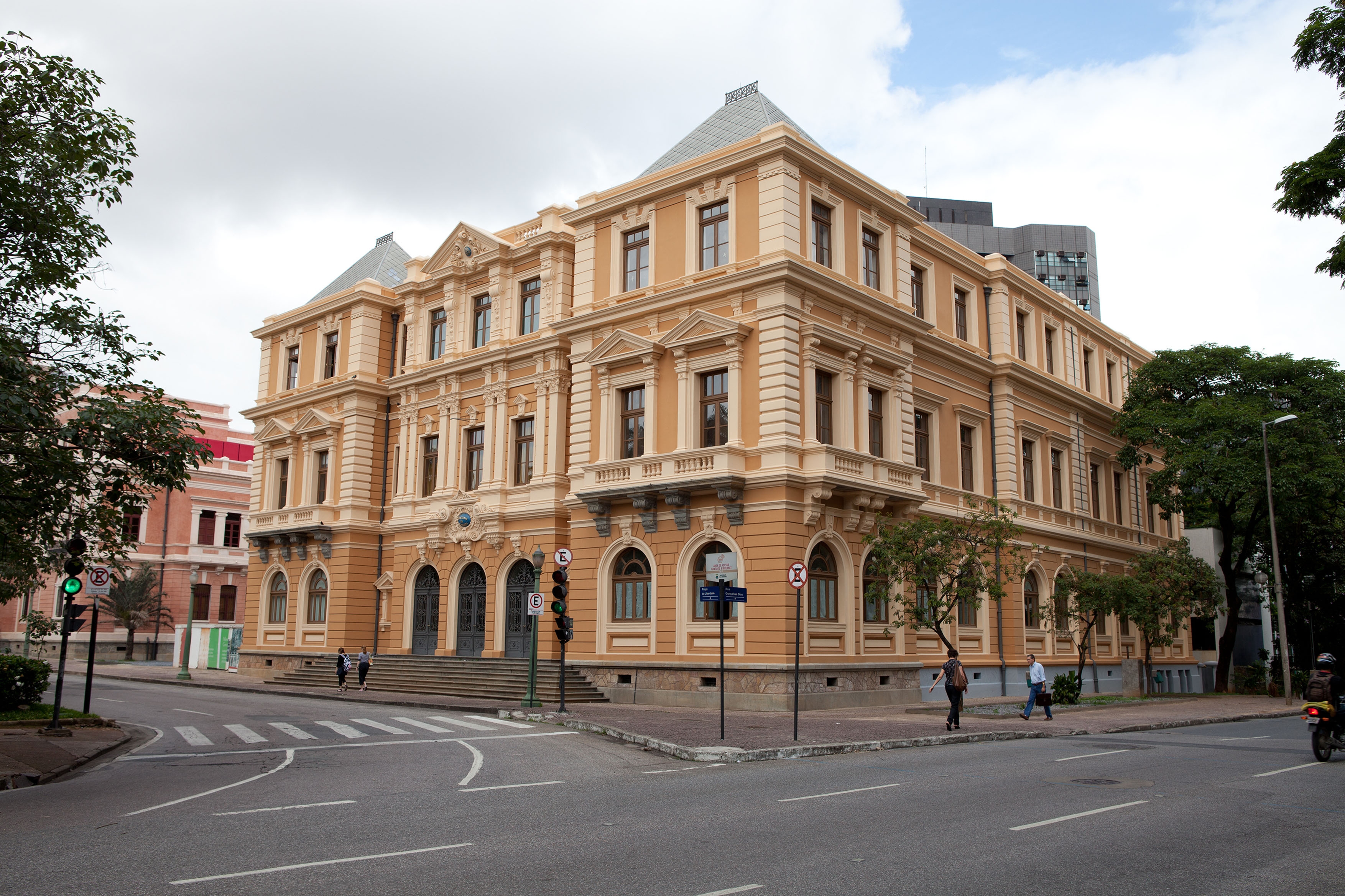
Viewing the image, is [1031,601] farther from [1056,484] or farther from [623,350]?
[623,350]

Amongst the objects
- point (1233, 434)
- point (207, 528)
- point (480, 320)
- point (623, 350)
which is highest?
point (480, 320)

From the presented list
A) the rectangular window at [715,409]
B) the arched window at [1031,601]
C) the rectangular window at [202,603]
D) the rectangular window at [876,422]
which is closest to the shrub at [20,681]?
the rectangular window at [715,409]

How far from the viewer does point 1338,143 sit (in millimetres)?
16391

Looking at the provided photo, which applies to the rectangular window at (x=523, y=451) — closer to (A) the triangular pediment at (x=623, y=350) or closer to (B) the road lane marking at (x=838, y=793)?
(A) the triangular pediment at (x=623, y=350)

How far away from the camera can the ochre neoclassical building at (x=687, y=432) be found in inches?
1080

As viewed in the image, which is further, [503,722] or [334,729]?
[503,722]

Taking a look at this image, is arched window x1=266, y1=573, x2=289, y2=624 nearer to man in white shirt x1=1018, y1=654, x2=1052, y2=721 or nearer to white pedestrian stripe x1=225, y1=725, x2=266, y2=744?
white pedestrian stripe x1=225, y1=725, x2=266, y2=744

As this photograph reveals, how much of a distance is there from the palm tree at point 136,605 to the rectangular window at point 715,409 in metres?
42.0

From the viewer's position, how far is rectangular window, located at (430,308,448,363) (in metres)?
39.2

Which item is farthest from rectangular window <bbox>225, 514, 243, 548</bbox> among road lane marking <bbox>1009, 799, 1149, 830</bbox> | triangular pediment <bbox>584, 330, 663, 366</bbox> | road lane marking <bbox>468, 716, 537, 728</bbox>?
road lane marking <bbox>1009, 799, 1149, 830</bbox>

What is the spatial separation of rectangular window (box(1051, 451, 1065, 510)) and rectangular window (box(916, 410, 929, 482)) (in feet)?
28.9

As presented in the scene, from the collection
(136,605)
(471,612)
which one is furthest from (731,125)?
(136,605)

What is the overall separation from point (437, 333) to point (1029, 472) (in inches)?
910

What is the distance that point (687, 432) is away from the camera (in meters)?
28.4
